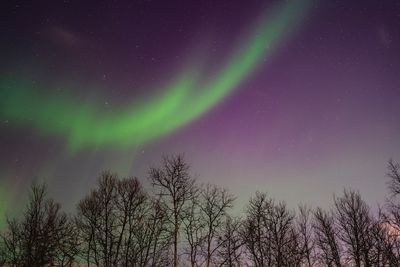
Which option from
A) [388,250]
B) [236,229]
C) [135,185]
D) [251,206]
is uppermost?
[135,185]

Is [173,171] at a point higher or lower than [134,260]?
higher

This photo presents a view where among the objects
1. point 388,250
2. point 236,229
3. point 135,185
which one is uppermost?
point 135,185

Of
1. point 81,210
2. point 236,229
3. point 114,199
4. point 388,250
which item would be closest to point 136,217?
point 114,199

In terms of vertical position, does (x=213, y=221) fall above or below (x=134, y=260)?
above

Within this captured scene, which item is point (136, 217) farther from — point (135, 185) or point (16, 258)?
point (16, 258)

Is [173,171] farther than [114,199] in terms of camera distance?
No

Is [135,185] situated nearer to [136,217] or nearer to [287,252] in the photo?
[136,217]

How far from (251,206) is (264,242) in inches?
144

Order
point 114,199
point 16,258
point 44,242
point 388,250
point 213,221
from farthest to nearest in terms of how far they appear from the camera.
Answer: point 114,199 < point 16,258 < point 213,221 < point 44,242 < point 388,250

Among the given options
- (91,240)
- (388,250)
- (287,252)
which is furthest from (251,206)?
(388,250)

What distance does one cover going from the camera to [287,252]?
2852 centimetres

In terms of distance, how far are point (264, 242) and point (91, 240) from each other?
15002 millimetres

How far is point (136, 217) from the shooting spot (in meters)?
30.4

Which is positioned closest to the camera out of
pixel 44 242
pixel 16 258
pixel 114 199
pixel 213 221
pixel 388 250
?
pixel 388 250
